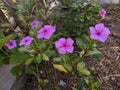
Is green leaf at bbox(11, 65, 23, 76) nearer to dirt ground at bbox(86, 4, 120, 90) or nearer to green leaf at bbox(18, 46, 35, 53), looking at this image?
green leaf at bbox(18, 46, 35, 53)

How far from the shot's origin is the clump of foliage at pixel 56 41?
139cm

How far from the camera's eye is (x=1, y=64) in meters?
1.88

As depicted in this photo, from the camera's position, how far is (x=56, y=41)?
1479 millimetres

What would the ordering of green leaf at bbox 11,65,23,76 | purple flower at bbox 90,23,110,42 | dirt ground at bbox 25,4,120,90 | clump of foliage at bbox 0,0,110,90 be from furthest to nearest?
dirt ground at bbox 25,4,120,90 < green leaf at bbox 11,65,23,76 < clump of foliage at bbox 0,0,110,90 < purple flower at bbox 90,23,110,42

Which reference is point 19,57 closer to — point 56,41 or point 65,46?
point 56,41

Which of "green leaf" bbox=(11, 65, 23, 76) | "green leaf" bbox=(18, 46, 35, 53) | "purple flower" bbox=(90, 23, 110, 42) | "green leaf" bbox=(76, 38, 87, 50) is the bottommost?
"green leaf" bbox=(11, 65, 23, 76)

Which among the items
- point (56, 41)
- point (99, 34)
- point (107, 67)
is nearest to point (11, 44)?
point (56, 41)

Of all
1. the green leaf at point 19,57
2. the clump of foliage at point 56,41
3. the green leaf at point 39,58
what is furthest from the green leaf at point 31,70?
the green leaf at point 39,58

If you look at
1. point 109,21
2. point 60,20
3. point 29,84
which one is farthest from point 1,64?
point 109,21

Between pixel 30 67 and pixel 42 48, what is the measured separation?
36 cm

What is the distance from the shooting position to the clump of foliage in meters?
Result: 1.39

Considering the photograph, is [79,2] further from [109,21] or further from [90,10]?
[109,21]

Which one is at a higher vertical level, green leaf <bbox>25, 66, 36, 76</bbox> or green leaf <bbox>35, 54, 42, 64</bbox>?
green leaf <bbox>35, 54, 42, 64</bbox>

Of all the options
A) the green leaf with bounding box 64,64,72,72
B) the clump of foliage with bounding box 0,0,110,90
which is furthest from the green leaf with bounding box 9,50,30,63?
the green leaf with bounding box 64,64,72,72
